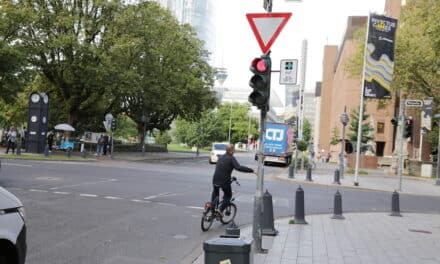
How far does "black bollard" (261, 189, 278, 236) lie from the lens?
31.8 feet

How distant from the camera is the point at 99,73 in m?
35.9

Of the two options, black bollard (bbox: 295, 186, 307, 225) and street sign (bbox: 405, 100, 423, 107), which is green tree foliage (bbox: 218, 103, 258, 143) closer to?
street sign (bbox: 405, 100, 423, 107)

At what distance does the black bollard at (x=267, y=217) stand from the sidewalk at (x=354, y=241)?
0.23 m

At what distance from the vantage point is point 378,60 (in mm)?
24625

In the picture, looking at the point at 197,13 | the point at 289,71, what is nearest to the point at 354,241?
the point at 289,71

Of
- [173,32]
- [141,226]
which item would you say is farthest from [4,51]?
[141,226]

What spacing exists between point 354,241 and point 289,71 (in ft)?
22.4

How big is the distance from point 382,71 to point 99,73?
65.8 ft

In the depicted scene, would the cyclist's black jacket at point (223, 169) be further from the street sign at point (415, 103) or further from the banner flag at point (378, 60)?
the banner flag at point (378, 60)

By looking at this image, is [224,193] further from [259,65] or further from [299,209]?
[259,65]

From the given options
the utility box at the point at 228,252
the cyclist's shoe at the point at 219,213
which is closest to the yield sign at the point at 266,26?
the cyclist's shoe at the point at 219,213

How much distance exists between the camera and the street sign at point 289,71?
1474 cm

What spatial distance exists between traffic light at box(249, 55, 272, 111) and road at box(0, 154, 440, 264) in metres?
2.57

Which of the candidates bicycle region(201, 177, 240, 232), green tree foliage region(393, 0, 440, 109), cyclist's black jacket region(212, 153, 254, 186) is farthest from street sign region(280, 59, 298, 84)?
green tree foliage region(393, 0, 440, 109)
